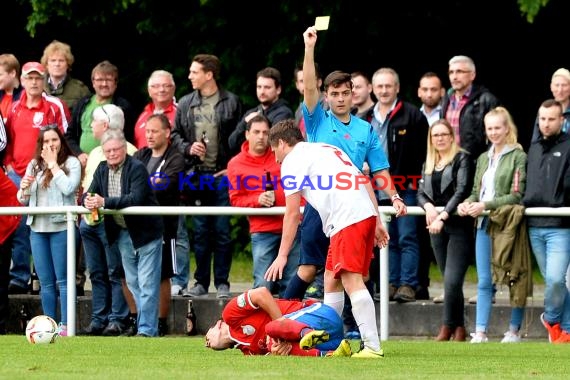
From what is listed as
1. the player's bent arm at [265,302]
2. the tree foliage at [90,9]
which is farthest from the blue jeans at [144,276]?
the tree foliage at [90,9]

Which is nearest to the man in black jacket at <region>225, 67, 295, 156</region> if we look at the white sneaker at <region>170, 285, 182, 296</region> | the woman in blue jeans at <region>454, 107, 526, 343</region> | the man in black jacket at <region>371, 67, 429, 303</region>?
the man in black jacket at <region>371, 67, 429, 303</region>

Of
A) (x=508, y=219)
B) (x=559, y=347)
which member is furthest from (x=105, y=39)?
(x=559, y=347)

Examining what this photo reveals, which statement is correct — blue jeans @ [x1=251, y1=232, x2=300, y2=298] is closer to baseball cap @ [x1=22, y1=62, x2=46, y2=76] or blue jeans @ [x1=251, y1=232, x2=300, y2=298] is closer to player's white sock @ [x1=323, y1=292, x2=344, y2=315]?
player's white sock @ [x1=323, y1=292, x2=344, y2=315]

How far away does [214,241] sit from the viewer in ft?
54.0

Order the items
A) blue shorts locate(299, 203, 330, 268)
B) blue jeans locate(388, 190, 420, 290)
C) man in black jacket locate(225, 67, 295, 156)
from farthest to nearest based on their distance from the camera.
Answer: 1. man in black jacket locate(225, 67, 295, 156)
2. blue jeans locate(388, 190, 420, 290)
3. blue shorts locate(299, 203, 330, 268)

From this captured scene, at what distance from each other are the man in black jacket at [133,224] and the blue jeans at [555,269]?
3.62 metres

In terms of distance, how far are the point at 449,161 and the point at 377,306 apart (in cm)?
157

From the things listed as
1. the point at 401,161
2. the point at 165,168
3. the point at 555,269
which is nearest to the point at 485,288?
the point at 555,269

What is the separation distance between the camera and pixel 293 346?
12.3 metres

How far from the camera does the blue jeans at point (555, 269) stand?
14.5 meters

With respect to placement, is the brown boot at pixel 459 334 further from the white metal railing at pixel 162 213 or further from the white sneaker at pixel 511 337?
the white metal railing at pixel 162 213

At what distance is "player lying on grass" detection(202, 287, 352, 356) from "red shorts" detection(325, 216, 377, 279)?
17.0 inches

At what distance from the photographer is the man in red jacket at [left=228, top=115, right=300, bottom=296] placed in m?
15.5

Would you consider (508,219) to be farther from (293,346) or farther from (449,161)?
(293,346)
